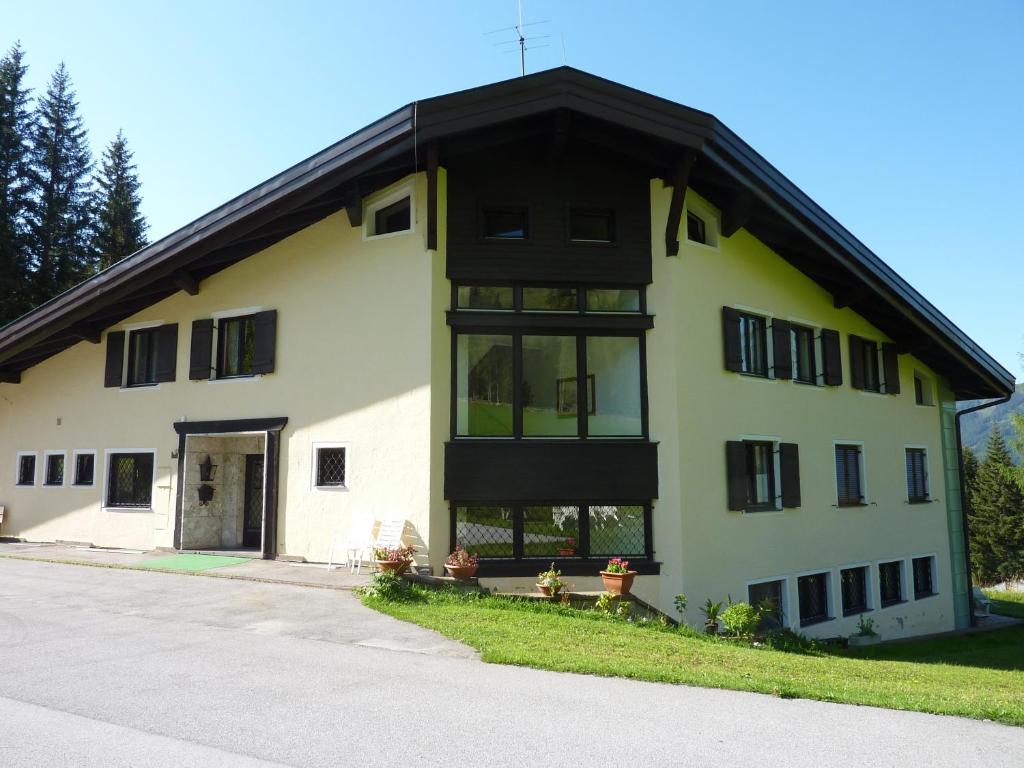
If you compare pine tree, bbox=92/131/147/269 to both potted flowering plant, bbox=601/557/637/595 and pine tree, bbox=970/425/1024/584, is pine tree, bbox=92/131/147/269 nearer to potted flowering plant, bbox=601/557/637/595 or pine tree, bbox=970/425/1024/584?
potted flowering plant, bbox=601/557/637/595

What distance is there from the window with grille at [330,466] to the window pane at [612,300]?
4.99 metres

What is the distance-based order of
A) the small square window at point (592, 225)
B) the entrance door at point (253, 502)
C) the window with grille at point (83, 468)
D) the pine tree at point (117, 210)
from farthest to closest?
the pine tree at point (117, 210), the window with grille at point (83, 468), the entrance door at point (253, 502), the small square window at point (592, 225)

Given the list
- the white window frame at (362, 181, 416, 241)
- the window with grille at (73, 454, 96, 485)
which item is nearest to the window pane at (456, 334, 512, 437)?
the white window frame at (362, 181, 416, 241)

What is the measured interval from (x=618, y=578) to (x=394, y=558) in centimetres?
338

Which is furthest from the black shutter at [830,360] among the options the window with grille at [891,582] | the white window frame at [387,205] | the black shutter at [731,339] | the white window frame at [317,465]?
the white window frame at [317,465]

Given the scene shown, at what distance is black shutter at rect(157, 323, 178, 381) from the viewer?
15406mm

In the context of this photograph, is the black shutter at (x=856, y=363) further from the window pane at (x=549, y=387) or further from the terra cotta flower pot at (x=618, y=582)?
the terra cotta flower pot at (x=618, y=582)

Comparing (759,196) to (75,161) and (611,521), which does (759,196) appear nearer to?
(611,521)

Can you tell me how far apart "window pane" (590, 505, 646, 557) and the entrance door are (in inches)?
275

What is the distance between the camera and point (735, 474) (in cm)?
1348

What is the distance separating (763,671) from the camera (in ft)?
25.0

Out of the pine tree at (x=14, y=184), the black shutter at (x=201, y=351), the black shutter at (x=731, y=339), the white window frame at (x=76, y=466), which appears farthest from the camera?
the pine tree at (x=14, y=184)

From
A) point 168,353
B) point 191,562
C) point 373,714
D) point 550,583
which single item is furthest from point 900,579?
point 168,353

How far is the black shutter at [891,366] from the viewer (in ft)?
61.6
